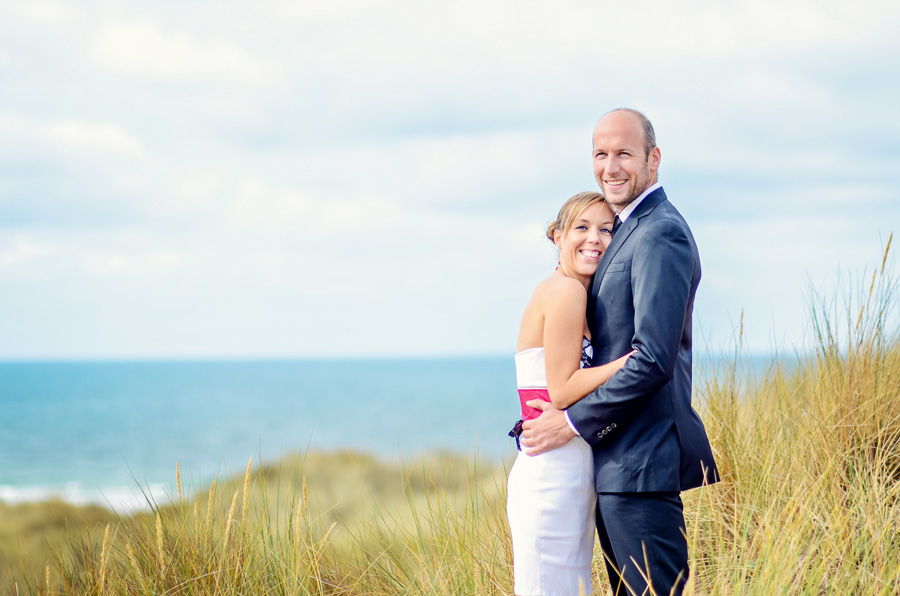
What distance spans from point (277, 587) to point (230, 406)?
70.0 meters

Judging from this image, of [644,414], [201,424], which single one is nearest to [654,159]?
[644,414]

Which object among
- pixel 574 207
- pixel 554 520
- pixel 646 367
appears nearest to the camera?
pixel 646 367

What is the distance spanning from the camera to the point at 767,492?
3949mm

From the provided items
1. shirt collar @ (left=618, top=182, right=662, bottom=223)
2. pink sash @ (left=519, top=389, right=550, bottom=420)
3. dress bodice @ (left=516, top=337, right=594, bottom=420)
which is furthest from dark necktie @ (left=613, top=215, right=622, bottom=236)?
pink sash @ (left=519, top=389, right=550, bottom=420)

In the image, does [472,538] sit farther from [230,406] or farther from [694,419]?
[230,406]

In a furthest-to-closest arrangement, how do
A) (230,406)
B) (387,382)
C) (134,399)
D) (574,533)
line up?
1. (387,382)
2. (134,399)
3. (230,406)
4. (574,533)

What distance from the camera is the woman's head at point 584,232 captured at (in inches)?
107

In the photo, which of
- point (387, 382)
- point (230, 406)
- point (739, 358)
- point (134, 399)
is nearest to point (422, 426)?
point (230, 406)

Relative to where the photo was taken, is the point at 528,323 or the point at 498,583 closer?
the point at 528,323

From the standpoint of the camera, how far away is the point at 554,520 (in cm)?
247

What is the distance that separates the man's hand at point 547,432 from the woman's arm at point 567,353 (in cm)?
4

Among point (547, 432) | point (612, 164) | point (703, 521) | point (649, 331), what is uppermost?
point (612, 164)

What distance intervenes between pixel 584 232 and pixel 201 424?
59.0 m

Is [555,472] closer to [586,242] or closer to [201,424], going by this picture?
[586,242]
